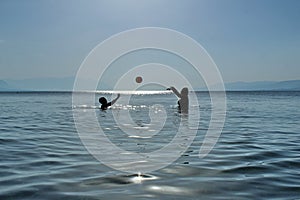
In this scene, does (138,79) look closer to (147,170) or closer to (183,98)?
(183,98)

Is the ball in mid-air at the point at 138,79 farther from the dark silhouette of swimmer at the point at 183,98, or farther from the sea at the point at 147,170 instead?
the sea at the point at 147,170

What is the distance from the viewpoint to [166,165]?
322 inches

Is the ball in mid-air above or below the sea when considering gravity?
above

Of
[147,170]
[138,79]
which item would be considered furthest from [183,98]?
[147,170]

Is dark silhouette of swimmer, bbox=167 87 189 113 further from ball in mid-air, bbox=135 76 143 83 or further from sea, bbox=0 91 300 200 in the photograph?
sea, bbox=0 91 300 200

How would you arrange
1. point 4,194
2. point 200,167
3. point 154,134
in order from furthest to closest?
point 154,134 < point 200,167 < point 4,194

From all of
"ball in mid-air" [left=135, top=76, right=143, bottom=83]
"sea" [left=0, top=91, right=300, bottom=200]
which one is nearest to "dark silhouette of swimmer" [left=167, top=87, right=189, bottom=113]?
"ball in mid-air" [left=135, top=76, right=143, bottom=83]

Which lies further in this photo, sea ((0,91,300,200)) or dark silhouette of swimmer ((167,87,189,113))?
dark silhouette of swimmer ((167,87,189,113))

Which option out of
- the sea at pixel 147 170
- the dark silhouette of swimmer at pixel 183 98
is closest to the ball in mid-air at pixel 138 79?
the dark silhouette of swimmer at pixel 183 98

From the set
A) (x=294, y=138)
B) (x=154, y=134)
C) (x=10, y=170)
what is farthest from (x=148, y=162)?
(x=294, y=138)

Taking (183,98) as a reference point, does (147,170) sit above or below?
below

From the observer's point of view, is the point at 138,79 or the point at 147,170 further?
the point at 138,79

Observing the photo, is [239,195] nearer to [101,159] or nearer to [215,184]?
[215,184]

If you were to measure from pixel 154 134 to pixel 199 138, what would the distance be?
220cm
